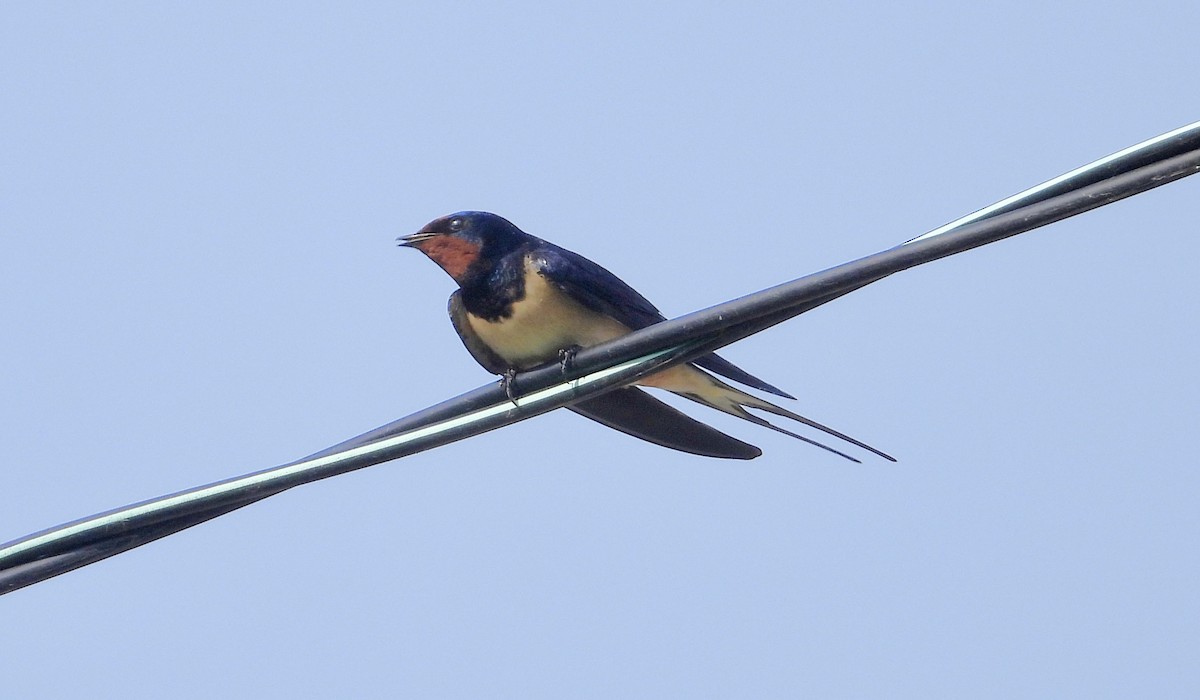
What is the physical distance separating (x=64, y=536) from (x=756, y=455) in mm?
2022

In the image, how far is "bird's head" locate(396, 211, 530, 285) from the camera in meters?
4.86

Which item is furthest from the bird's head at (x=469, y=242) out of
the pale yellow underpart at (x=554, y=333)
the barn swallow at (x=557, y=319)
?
the pale yellow underpart at (x=554, y=333)

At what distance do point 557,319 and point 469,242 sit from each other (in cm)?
46

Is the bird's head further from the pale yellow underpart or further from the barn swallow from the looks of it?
the pale yellow underpart

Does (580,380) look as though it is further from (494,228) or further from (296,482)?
(494,228)

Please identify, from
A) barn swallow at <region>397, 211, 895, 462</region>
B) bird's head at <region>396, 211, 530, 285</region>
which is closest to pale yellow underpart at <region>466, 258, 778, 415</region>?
barn swallow at <region>397, 211, 895, 462</region>

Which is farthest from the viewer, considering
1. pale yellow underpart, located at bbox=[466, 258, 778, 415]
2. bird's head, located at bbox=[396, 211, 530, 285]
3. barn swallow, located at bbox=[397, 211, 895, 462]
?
bird's head, located at bbox=[396, 211, 530, 285]

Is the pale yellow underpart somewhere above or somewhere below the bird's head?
below

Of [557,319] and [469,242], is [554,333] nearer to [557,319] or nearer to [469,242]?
[557,319]

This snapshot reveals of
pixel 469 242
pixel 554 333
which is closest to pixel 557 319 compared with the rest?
pixel 554 333

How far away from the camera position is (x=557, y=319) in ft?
15.2

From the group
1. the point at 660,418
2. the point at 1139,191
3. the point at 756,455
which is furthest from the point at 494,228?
the point at 1139,191

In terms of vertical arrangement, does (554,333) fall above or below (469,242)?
below

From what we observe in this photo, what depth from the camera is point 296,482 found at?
286 cm
